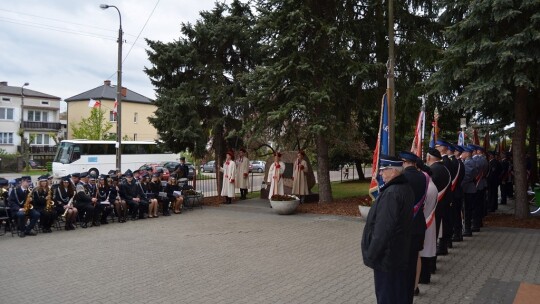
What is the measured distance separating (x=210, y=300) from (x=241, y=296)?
0.46m

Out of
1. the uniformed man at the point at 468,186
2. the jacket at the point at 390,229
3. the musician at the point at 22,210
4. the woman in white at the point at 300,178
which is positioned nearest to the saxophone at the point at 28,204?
the musician at the point at 22,210

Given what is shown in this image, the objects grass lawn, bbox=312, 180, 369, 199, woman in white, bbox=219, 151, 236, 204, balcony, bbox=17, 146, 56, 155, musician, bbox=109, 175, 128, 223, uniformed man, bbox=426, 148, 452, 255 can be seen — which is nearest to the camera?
uniformed man, bbox=426, 148, 452, 255

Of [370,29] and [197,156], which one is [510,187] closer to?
[370,29]

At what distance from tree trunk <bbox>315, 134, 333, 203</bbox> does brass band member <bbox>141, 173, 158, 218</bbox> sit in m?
6.14

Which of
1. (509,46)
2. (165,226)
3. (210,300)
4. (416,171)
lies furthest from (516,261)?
(165,226)

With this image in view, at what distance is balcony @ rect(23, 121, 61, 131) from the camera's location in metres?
64.2

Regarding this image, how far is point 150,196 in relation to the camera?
15.2 meters

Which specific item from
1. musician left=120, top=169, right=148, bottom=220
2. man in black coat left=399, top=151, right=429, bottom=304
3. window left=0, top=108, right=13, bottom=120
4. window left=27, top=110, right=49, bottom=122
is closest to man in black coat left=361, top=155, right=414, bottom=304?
man in black coat left=399, top=151, right=429, bottom=304

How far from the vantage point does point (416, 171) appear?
5945 millimetres

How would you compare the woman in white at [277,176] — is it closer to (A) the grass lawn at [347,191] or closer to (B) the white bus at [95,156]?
(A) the grass lawn at [347,191]

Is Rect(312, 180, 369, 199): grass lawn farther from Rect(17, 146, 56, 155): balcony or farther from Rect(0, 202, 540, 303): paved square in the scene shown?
Rect(17, 146, 56, 155): balcony

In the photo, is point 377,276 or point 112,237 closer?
point 377,276

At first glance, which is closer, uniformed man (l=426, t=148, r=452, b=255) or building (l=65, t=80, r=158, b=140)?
uniformed man (l=426, t=148, r=452, b=255)

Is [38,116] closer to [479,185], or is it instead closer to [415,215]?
[479,185]
